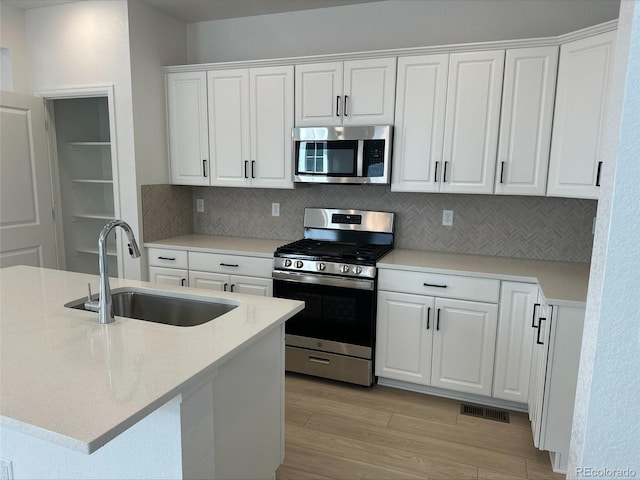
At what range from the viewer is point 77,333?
1.56 metres

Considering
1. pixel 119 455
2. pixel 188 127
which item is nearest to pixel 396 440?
pixel 119 455

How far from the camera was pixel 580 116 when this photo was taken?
251cm

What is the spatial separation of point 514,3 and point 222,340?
2919 mm

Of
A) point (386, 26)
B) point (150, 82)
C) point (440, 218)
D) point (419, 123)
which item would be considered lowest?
point (440, 218)

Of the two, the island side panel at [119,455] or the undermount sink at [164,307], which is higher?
the undermount sink at [164,307]

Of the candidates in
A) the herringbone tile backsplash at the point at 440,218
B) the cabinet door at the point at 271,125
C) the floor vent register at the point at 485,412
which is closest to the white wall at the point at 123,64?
the herringbone tile backsplash at the point at 440,218

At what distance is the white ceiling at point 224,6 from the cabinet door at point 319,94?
1.83 ft

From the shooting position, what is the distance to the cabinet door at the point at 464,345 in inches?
107

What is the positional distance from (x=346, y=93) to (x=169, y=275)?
197 cm

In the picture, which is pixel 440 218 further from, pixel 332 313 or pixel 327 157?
pixel 332 313

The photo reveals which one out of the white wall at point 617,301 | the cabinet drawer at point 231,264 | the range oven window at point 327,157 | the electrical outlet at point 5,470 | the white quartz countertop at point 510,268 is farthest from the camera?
the cabinet drawer at point 231,264

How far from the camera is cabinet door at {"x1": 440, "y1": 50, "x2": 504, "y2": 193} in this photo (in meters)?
2.76

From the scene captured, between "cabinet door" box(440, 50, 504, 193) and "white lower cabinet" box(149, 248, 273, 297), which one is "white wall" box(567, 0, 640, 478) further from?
"white lower cabinet" box(149, 248, 273, 297)

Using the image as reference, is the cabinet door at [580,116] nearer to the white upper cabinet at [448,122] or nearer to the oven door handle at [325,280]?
the white upper cabinet at [448,122]
